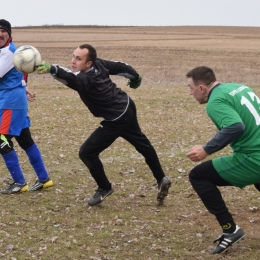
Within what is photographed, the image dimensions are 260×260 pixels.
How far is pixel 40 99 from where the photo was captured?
A: 20750 millimetres

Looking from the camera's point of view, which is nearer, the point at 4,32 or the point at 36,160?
the point at 4,32

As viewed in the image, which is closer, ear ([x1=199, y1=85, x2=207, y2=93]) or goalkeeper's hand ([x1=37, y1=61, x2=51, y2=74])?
ear ([x1=199, y1=85, x2=207, y2=93])

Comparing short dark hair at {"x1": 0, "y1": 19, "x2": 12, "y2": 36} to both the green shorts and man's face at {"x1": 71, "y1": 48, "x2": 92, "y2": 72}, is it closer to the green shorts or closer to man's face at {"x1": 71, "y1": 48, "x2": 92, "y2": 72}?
man's face at {"x1": 71, "y1": 48, "x2": 92, "y2": 72}

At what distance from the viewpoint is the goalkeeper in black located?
26.8ft

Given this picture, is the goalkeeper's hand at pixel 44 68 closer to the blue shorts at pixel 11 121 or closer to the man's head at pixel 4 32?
the man's head at pixel 4 32

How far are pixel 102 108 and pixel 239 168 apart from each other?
2461mm

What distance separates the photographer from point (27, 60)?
7867 mm

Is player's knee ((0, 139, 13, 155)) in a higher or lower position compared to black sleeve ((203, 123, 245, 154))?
lower

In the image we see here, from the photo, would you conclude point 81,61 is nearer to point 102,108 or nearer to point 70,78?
point 70,78

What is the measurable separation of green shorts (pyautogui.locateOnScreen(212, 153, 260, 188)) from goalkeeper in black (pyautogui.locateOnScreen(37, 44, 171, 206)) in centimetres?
206

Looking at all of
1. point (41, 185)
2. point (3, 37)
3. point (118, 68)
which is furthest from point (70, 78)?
point (41, 185)

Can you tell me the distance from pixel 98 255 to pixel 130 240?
A: 0.62m

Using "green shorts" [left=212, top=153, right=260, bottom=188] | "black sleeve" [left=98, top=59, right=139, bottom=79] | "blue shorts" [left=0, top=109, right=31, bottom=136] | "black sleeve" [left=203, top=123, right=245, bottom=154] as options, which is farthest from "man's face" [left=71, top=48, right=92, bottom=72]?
"black sleeve" [left=203, top=123, right=245, bottom=154]

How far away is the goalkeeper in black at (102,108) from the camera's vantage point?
26.8ft
